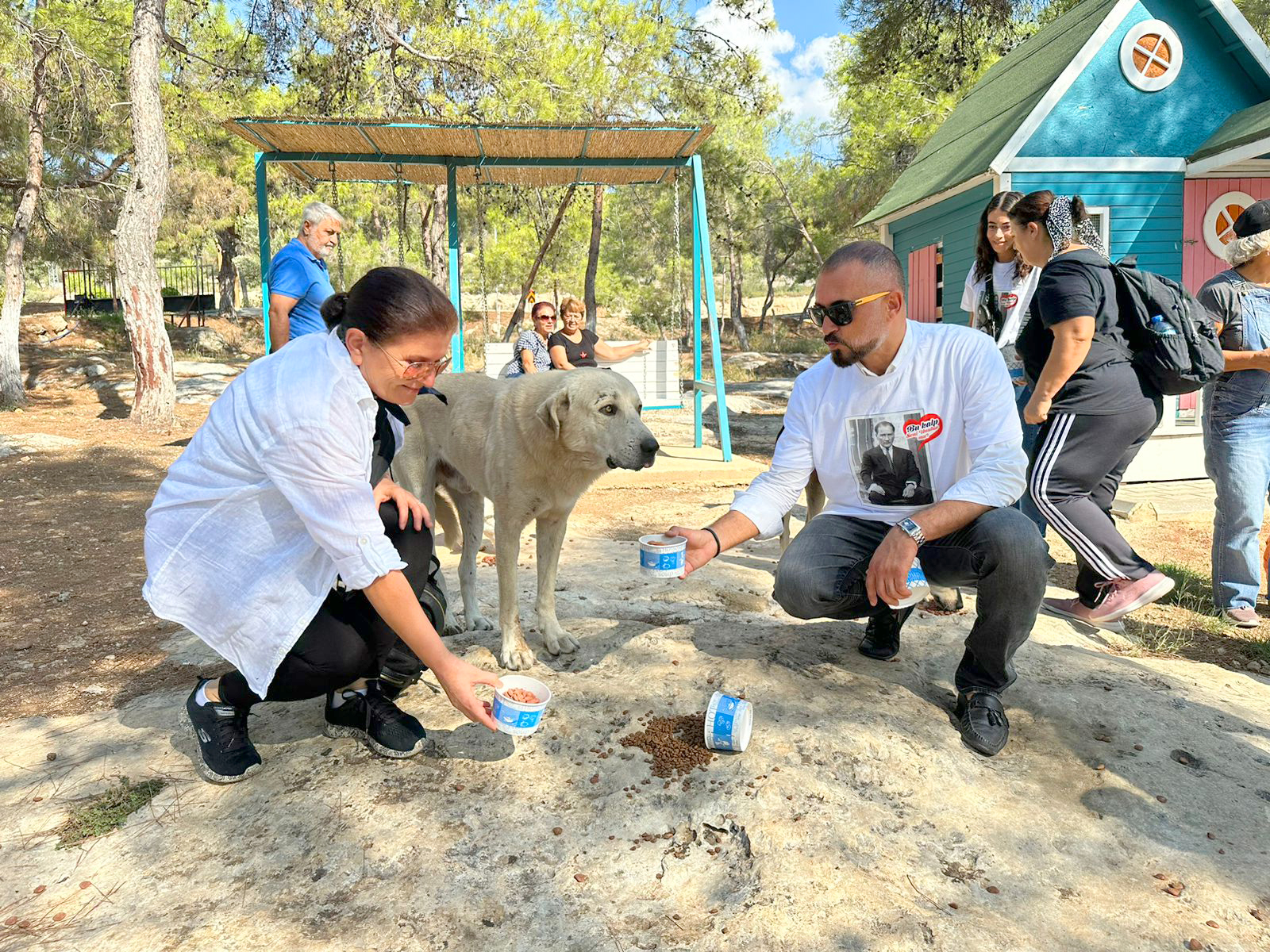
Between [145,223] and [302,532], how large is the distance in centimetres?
1221

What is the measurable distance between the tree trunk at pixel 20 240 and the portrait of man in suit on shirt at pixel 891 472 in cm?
1716

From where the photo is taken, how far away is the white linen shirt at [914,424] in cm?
311

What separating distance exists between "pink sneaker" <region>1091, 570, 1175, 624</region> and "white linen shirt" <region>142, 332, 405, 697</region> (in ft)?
12.4

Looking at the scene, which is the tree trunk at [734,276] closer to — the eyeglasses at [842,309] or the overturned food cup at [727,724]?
the eyeglasses at [842,309]

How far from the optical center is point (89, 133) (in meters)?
19.4

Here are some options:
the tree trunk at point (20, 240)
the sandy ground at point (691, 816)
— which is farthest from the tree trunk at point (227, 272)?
the sandy ground at point (691, 816)

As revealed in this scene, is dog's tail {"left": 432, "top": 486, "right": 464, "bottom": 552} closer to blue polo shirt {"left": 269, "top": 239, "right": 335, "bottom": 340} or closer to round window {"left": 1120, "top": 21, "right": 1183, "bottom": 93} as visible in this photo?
blue polo shirt {"left": 269, "top": 239, "right": 335, "bottom": 340}

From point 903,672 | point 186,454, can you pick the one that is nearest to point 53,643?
point 186,454

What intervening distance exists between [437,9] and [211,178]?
10.5 meters

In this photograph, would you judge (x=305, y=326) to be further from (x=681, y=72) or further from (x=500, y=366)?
(x=681, y=72)

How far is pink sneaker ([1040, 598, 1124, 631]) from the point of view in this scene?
450 centimetres

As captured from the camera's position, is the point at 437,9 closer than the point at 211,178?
Yes

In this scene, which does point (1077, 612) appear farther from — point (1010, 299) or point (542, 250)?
point (542, 250)

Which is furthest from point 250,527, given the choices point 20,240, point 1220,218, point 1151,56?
point 20,240
